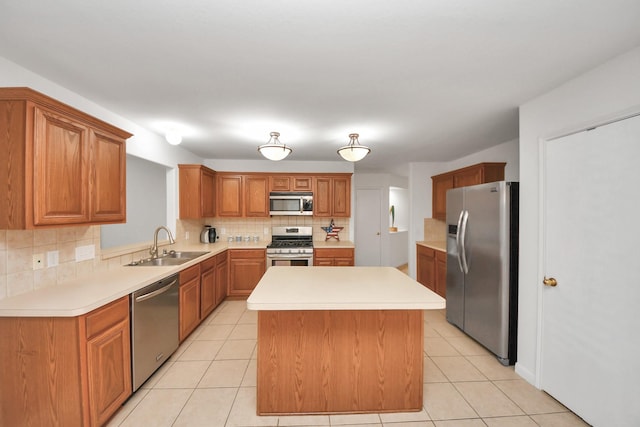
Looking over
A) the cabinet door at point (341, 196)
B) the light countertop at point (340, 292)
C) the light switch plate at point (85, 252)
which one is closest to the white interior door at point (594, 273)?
the light countertop at point (340, 292)

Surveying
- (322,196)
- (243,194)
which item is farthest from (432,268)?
(243,194)

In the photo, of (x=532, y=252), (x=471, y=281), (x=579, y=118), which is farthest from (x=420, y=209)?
(x=579, y=118)

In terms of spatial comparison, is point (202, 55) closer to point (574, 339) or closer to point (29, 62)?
point (29, 62)

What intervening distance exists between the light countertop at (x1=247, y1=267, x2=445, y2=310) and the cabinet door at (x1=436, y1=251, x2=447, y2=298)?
5.82ft

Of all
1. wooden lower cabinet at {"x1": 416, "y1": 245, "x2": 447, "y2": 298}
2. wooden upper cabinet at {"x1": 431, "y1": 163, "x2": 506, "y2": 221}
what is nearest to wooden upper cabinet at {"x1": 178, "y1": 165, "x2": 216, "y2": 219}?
wooden lower cabinet at {"x1": 416, "y1": 245, "x2": 447, "y2": 298}

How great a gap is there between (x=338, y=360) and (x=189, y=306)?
1.88 meters

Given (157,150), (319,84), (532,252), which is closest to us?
(319,84)

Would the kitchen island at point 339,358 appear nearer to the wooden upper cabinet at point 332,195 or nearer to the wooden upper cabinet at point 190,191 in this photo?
the wooden upper cabinet at point 190,191

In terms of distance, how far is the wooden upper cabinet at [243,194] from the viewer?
447cm

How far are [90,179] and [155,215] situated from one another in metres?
1.83

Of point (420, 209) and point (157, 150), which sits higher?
point (157, 150)

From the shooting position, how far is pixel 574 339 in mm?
1838

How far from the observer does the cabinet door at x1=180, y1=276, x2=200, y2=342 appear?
271 cm

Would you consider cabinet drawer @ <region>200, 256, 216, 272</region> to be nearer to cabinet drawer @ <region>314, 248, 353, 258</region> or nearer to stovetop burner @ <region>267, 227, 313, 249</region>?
stovetop burner @ <region>267, 227, 313, 249</region>
